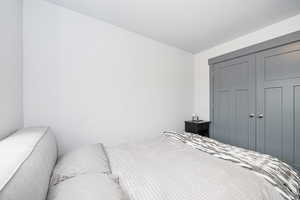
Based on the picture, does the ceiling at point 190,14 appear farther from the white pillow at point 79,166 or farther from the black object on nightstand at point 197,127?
the white pillow at point 79,166

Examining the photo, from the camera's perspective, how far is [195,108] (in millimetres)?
3279

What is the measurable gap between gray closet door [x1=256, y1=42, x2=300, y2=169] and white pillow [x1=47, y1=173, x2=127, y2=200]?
2.42 metres

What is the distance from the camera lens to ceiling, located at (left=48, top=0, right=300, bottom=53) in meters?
1.73

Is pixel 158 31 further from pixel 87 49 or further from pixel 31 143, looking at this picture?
pixel 31 143

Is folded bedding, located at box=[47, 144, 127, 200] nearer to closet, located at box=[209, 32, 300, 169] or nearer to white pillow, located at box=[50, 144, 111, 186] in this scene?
white pillow, located at box=[50, 144, 111, 186]

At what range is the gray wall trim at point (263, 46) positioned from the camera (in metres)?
1.86

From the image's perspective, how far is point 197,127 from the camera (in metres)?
2.80

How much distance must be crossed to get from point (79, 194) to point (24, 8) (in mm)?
2127

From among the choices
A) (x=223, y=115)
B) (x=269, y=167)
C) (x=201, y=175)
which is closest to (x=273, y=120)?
(x=223, y=115)

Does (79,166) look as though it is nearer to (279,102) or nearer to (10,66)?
(10,66)

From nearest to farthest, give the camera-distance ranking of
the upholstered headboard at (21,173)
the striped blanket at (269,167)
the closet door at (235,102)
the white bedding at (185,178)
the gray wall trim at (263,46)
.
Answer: the upholstered headboard at (21,173) < the white bedding at (185,178) < the striped blanket at (269,167) < the gray wall trim at (263,46) < the closet door at (235,102)

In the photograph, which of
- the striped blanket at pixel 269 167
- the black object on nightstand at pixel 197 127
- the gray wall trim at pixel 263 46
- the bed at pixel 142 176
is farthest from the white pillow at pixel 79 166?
the gray wall trim at pixel 263 46

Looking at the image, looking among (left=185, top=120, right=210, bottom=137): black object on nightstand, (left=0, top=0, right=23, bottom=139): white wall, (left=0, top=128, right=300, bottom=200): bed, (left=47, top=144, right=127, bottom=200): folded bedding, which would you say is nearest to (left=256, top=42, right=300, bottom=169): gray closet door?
(left=185, top=120, right=210, bottom=137): black object on nightstand

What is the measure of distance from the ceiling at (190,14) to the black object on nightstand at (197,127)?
66.6 inches
